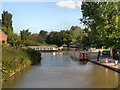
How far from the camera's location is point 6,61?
14.8m

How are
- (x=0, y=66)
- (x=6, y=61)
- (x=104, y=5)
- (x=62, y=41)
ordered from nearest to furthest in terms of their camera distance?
(x=0, y=66) < (x=6, y=61) < (x=104, y=5) < (x=62, y=41)

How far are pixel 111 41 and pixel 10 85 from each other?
15164mm

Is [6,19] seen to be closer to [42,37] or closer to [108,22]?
[42,37]

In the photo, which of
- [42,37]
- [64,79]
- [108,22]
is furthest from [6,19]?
[64,79]

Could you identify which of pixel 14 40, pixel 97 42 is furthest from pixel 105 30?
pixel 14 40

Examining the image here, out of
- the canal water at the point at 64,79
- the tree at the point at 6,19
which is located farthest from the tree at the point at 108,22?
the tree at the point at 6,19

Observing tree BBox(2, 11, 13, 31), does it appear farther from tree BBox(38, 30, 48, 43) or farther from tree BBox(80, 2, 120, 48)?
tree BBox(80, 2, 120, 48)

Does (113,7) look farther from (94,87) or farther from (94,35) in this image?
(94,87)

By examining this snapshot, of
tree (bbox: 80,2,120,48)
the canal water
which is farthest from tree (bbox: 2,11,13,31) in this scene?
the canal water

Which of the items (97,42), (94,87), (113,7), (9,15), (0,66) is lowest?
(94,87)

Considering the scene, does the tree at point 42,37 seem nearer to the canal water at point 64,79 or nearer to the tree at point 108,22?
the tree at point 108,22

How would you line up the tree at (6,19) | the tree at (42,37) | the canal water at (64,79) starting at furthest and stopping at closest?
1. the tree at (42,37)
2. the tree at (6,19)
3. the canal water at (64,79)

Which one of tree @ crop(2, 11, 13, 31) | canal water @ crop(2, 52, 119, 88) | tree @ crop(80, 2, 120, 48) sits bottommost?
canal water @ crop(2, 52, 119, 88)

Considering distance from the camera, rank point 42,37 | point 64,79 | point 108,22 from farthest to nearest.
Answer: point 42,37
point 108,22
point 64,79
